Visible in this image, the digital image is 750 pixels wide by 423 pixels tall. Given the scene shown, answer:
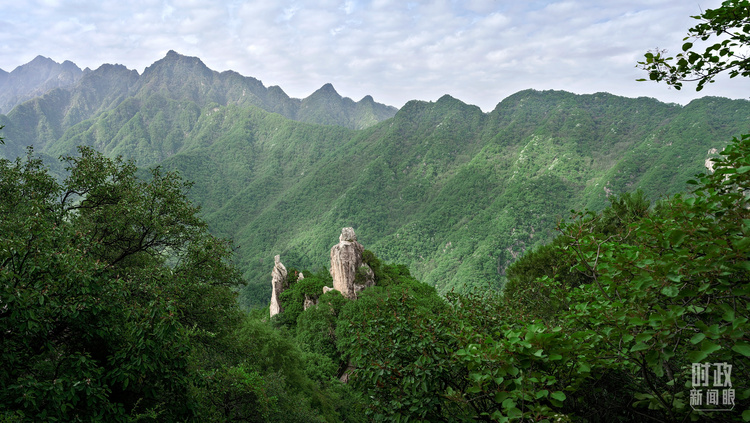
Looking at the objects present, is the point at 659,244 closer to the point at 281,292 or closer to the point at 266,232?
the point at 281,292

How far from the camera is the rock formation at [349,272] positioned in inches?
→ 1465

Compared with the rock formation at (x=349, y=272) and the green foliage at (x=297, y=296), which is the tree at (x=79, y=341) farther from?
the green foliage at (x=297, y=296)

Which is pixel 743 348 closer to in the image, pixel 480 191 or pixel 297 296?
pixel 297 296

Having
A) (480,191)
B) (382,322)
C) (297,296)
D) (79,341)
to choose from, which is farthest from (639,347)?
(480,191)

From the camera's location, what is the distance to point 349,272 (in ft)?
122

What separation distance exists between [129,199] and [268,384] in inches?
358

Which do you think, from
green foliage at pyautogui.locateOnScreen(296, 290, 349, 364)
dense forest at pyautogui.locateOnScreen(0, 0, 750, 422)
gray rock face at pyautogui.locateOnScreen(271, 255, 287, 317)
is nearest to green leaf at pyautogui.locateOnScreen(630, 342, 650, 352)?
dense forest at pyautogui.locateOnScreen(0, 0, 750, 422)

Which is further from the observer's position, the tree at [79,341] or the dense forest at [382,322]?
the tree at [79,341]

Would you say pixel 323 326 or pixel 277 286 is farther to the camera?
pixel 277 286

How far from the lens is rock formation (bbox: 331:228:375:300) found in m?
37.2

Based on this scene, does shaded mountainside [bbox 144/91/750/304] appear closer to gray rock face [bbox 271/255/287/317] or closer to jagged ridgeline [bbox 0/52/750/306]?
jagged ridgeline [bbox 0/52/750/306]

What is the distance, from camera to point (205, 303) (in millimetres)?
11617

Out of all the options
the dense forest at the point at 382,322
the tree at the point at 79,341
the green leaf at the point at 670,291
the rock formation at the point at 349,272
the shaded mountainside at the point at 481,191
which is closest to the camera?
the green leaf at the point at 670,291

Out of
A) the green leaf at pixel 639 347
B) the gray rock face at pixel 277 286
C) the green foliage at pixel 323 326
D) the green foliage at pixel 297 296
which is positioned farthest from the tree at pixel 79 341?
the gray rock face at pixel 277 286
